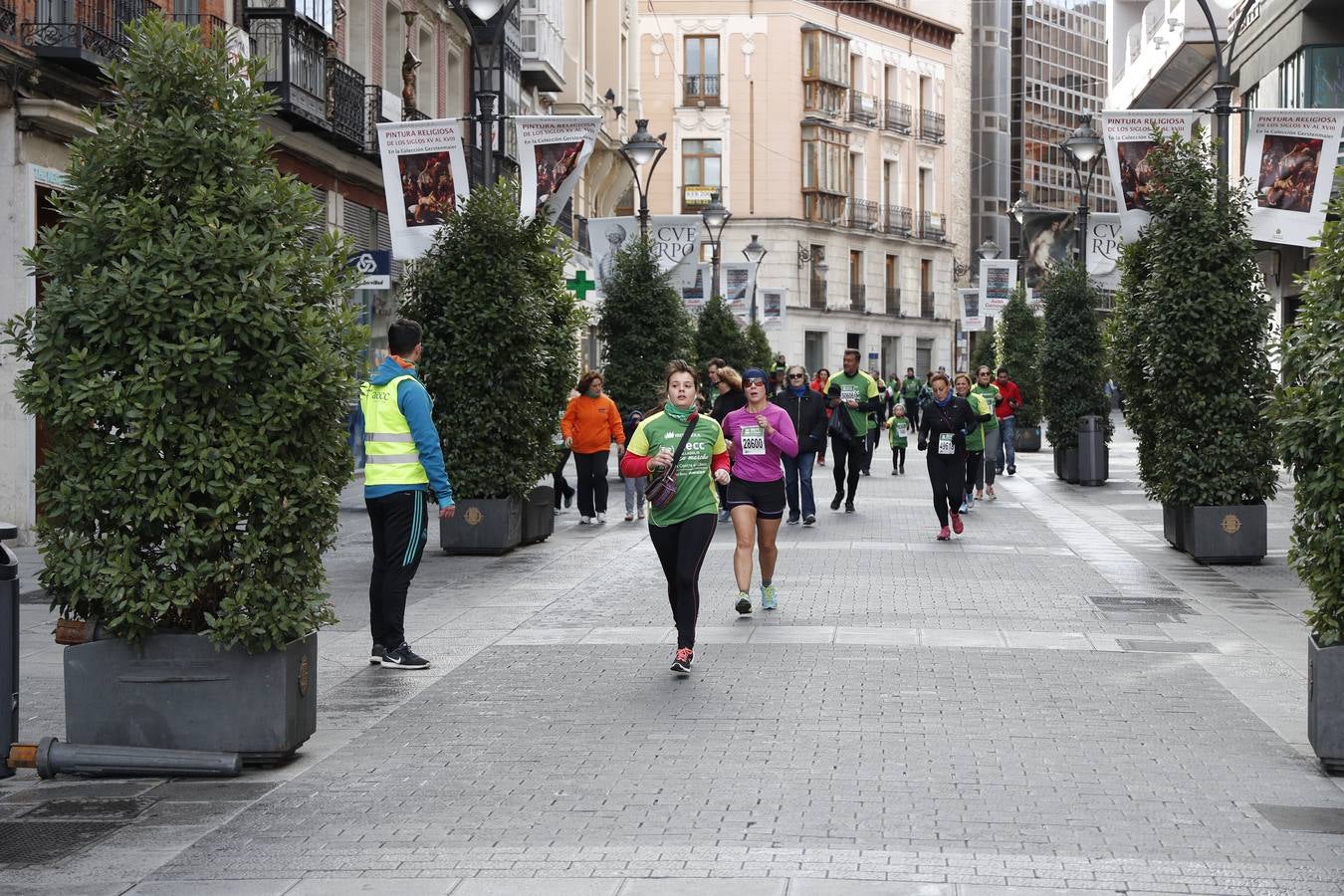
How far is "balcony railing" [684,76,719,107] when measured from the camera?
245 feet

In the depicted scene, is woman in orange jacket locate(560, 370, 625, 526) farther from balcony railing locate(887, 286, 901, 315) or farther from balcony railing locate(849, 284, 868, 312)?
balcony railing locate(887, 286, 901, 315)

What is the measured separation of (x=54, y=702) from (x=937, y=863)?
16.2 ft

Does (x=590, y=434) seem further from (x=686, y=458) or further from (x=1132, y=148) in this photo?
(x=686, y=458)

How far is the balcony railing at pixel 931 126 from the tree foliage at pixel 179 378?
7612cm

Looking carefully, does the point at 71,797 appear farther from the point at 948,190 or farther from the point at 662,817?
the point at 948,190

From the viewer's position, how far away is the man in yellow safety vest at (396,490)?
10.5m

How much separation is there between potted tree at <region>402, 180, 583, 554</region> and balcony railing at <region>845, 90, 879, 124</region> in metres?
60.4

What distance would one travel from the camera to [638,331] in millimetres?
30594

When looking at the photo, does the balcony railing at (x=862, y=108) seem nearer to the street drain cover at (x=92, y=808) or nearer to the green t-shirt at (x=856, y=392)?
the green t-shirt at (x=856, y=392)

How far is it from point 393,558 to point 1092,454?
783 inches

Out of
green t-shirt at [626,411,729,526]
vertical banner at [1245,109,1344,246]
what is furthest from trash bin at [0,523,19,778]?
vertical banner at [1245,109,1344,246]

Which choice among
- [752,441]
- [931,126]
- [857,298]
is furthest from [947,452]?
[931,126]

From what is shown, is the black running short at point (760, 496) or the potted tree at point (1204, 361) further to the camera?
the potted tree at point (1204, 361)

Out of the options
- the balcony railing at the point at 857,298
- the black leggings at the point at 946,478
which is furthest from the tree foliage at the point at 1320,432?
the balcony railing at the point at 857,298
